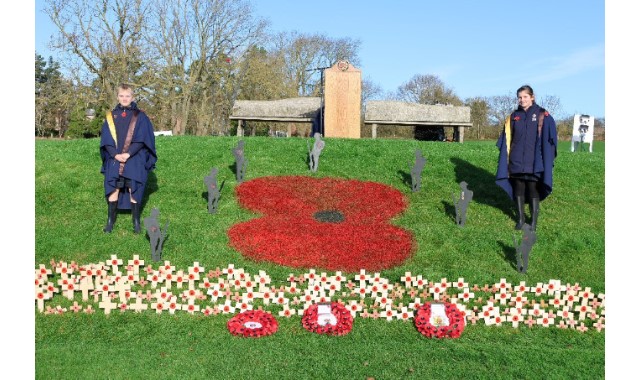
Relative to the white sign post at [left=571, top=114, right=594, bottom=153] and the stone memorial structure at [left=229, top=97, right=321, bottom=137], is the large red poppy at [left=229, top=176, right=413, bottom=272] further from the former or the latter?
the stone memorial structure at [left=229, top=97, right=321, bottom=137]

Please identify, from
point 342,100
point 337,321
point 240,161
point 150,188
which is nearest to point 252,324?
point 337,321

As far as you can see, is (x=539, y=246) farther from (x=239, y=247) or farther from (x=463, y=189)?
(x=239, y=247)

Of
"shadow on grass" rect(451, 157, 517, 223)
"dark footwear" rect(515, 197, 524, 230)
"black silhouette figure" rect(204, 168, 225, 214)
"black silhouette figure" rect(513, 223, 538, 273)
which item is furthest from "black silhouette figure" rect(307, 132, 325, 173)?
"black silhouette figure" rect(513, 223, 538, 273)

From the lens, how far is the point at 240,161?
1159 centimetres

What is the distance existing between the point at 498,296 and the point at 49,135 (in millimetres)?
54977

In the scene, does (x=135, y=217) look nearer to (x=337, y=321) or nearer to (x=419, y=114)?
(x=337, y=321)

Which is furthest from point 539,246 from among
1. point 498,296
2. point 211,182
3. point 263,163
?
point 263,163

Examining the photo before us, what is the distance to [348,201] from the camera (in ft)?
35.8

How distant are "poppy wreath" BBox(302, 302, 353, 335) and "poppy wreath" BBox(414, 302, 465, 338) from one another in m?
0.86

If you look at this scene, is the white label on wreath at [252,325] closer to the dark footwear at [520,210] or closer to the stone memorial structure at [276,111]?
the dark footwear at [520,210]

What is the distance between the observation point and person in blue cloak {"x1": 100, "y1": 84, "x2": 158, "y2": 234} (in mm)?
8625

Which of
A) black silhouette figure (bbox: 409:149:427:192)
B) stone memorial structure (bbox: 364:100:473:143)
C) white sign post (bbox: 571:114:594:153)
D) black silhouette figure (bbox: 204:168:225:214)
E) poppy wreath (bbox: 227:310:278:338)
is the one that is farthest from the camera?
stone memorial structure (bbox: 364:100:473:143)

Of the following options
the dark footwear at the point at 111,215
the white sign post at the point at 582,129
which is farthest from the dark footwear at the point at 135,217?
the white sign post at the point at 582,129

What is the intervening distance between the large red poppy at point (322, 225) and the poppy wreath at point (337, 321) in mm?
1598
